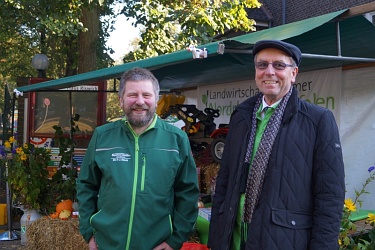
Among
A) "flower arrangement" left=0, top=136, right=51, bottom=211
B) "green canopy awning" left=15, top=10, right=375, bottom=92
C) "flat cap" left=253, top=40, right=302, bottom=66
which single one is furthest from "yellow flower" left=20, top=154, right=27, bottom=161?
"flat cap" left=253, top=40, right=302, bottom=66

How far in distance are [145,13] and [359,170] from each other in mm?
6150

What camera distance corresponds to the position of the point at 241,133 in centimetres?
230

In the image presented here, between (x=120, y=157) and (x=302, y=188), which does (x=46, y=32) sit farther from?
(x=302, y=188)

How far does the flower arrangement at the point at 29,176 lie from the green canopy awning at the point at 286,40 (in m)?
0.90

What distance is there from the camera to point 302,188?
6.72 ft

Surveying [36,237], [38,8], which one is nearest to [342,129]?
[36,237]

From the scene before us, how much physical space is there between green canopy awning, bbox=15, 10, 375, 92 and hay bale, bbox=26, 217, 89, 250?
5.35 feet

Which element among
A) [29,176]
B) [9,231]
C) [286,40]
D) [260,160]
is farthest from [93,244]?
[9,231]

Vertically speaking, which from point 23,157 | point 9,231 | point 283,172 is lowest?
point 9,231

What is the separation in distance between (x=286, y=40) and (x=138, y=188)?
1854 millimetres

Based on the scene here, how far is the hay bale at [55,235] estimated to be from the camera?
536 cm

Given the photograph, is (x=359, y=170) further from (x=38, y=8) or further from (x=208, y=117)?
(x=38, y=8)

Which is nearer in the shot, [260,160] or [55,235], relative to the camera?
[260,160]

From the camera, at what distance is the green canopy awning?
3.32m
